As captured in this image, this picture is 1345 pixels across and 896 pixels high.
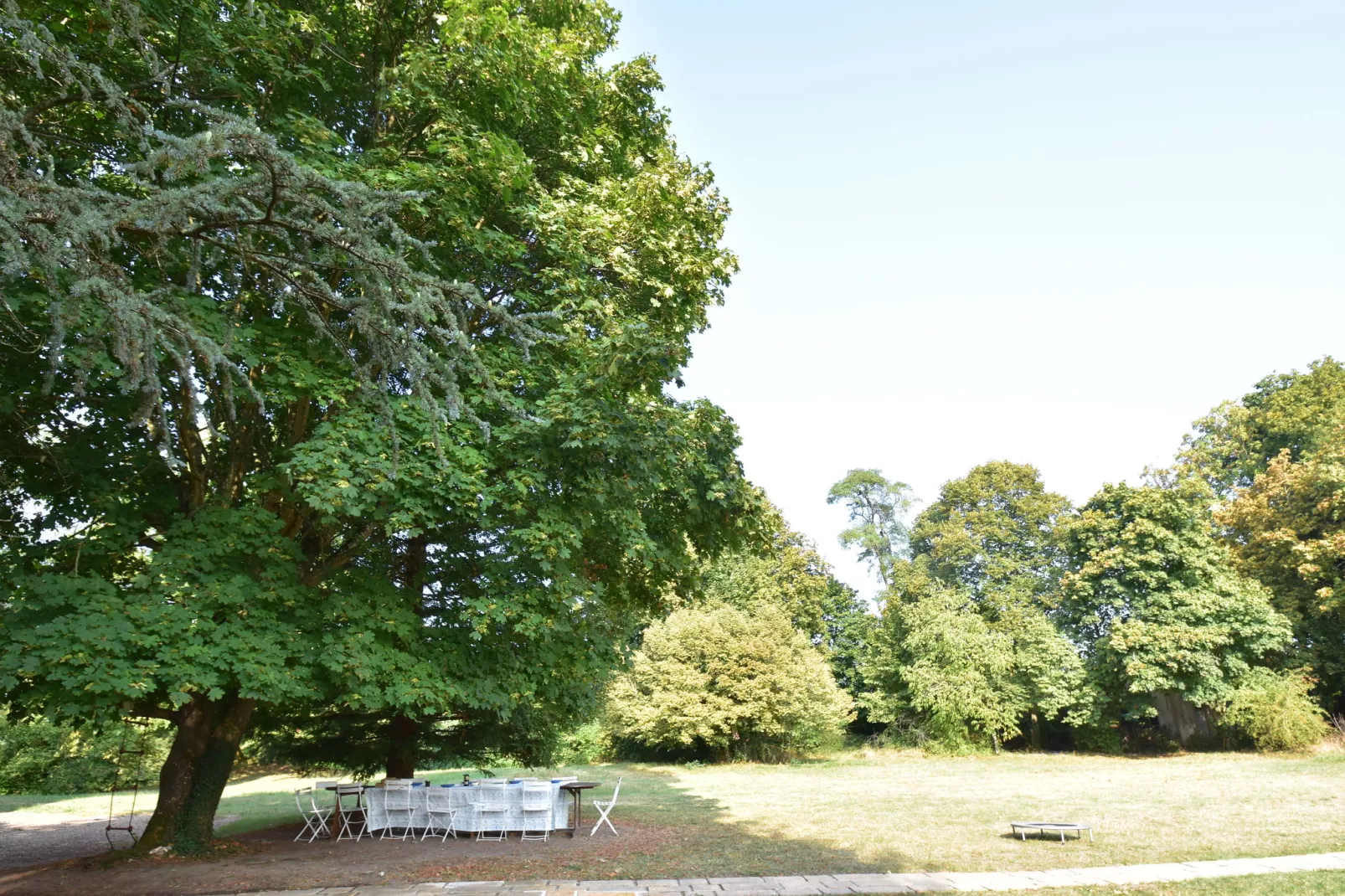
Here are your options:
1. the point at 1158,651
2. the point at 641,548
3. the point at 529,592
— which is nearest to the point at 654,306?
the point at 641,548

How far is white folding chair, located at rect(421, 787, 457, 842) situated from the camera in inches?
440

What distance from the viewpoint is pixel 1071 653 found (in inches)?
1124

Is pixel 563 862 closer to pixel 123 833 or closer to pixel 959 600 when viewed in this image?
pixel 123 833

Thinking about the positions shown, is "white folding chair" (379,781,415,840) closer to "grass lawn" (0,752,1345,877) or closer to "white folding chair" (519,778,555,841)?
"white folding chair" (519,778,555,841)

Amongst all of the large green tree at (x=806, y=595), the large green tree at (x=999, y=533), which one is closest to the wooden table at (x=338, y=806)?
the large green tree at (x=806, y=595)

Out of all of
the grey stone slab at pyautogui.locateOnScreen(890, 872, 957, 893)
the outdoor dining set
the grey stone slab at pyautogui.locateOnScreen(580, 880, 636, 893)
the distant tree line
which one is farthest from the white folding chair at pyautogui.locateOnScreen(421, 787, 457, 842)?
the distant tree line

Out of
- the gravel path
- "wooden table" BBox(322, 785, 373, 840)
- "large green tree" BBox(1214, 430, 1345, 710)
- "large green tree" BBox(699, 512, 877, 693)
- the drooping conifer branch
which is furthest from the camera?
"large green tree" BBox(699, 512, 877, 693)

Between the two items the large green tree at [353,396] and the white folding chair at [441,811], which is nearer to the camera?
the large green tree at [353,396]

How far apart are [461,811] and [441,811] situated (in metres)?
0.29

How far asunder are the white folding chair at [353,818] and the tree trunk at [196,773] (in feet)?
6.40

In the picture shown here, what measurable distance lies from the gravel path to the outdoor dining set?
10.7 ft

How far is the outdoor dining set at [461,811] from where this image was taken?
11.0m

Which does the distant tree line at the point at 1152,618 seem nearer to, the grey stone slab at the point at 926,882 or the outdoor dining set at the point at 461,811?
the outdoor dining set at the point at 461,811

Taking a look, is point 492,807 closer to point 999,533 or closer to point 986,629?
point 986,629
